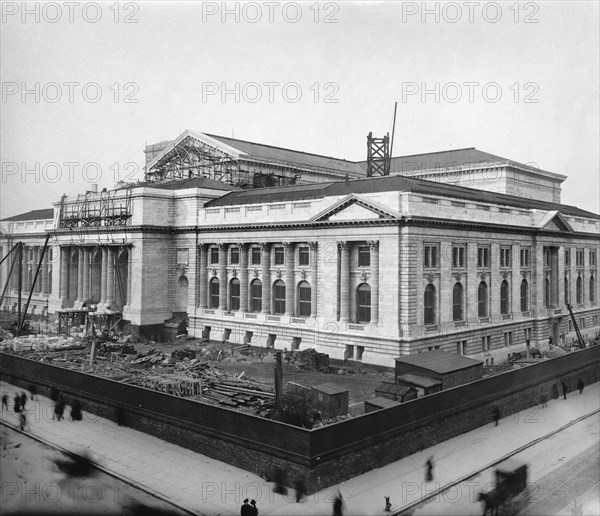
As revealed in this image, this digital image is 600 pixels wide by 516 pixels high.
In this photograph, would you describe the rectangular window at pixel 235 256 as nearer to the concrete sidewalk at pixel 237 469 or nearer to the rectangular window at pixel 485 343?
the rectangular window at pixel 485 343

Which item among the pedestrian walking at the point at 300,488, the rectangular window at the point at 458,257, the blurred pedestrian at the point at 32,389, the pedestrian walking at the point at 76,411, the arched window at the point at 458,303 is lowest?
the pedestrian walking at the point at 300,488

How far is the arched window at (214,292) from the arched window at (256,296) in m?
4.32

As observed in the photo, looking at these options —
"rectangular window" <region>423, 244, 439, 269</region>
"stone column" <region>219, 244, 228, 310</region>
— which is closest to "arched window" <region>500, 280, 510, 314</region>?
"rectangular window" <region>423, 244, 439, 269</region>

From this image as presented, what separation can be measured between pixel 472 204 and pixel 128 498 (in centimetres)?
3203

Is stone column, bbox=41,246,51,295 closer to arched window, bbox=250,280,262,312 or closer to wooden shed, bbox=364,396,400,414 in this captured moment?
arched window, bbox=250,280,262,312

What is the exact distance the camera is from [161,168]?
72.1 meters

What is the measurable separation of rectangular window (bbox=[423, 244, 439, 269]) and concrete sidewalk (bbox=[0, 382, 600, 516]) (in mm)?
11779

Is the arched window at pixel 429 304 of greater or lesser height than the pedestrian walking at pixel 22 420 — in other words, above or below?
above

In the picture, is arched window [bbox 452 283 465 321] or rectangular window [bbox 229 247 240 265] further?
rectangular window [bbox 229 247 240 265]

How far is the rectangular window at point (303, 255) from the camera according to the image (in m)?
47.5

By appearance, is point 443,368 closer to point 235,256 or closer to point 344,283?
point 344,283

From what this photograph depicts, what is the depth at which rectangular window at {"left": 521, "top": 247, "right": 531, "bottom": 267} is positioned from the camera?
51.6 metres

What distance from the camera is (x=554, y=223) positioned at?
53.9m

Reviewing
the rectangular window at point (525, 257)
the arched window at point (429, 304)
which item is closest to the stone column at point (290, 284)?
the arched window at point (429, 304)
